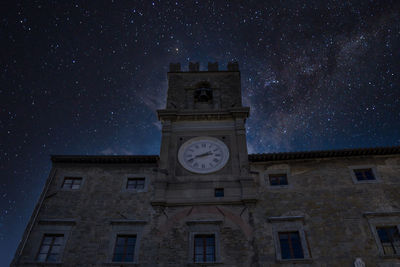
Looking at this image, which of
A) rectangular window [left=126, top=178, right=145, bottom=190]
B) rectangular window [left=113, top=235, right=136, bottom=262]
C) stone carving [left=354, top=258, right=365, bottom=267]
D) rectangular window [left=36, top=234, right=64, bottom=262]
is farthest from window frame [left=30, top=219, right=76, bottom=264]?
stone carving [left=354, top=258, right=365, bottom=267]

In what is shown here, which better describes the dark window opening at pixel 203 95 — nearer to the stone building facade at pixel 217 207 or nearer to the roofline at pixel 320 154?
the stone building facade at pixel 217 207

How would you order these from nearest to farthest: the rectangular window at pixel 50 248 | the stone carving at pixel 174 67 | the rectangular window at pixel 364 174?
1. the rectangular window at pixel 50 248
2. the rectangular window at pixel 364 174
3. the stone carving at pixel 174 67

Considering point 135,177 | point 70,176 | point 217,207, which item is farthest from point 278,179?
point 70,176

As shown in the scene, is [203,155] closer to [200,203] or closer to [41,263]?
[200,203]

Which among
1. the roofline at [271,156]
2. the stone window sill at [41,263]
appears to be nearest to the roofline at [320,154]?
the roofline at [271,156]

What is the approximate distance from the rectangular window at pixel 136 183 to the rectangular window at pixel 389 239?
505 inches

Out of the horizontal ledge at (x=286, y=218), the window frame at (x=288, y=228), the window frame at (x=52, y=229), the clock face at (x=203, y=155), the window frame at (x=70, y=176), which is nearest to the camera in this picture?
the window frame at (x=288, y=228)

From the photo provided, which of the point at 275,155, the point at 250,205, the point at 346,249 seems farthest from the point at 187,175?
the point at 346,249

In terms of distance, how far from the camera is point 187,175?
19000mm

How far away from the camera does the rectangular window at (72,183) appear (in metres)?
19.0

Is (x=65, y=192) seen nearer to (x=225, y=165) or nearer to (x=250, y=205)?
(x=225, y=165)

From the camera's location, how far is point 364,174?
18.6 meters

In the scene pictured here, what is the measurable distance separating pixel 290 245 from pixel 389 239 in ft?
15.9

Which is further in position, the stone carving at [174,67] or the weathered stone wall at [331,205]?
the stone carving at [174,67]
